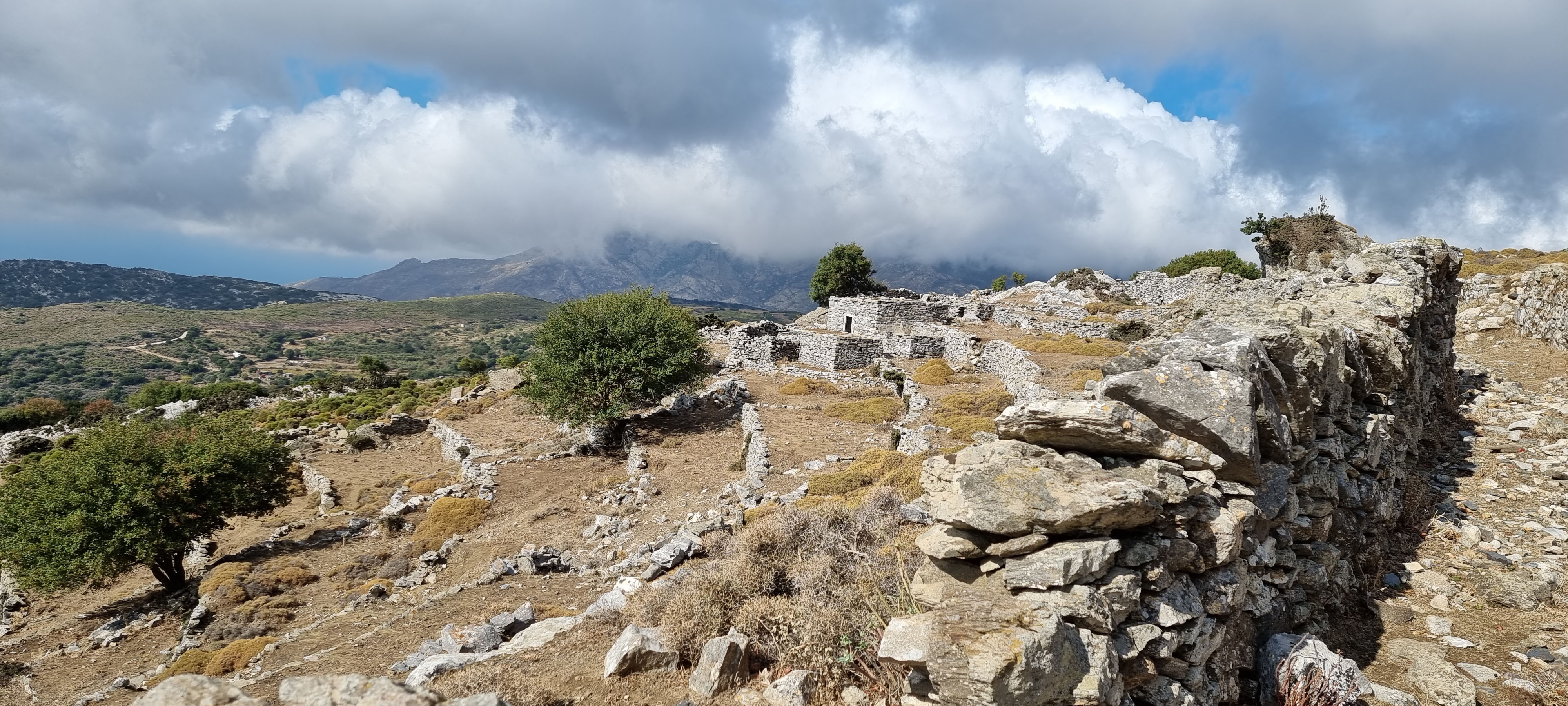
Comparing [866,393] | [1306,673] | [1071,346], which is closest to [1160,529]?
[1306,673]

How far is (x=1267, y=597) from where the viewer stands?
652 cm

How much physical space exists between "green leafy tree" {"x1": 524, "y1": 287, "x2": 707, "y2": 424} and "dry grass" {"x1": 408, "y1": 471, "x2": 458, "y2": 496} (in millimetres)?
4789

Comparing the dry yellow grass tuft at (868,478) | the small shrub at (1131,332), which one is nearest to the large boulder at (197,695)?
the dry yellow grass tuft at (868,478)

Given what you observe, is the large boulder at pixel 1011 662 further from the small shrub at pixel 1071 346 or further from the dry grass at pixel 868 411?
the small shrub at pixel 1071 346

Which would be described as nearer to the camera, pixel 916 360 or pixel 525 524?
pixel 525 524

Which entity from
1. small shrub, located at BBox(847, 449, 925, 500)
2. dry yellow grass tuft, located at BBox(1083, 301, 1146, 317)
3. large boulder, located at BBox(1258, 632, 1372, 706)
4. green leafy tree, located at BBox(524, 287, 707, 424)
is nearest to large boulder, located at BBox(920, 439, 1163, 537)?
large boulder, located at BBox(1258, 632, 1372, 706)

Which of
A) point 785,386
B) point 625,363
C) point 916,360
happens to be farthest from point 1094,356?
point 625,363

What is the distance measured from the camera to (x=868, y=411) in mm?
26922

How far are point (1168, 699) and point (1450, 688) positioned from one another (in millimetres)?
3815

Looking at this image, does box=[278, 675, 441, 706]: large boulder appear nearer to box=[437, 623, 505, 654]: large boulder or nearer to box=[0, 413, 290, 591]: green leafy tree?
box=[437, 623, 505, 654]: large boulder

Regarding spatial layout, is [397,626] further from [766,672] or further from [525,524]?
[766,672]

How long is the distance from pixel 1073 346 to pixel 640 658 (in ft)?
101

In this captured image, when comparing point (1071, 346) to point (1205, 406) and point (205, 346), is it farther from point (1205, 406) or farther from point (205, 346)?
point (205, 346)

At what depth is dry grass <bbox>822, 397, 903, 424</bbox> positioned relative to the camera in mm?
26266
